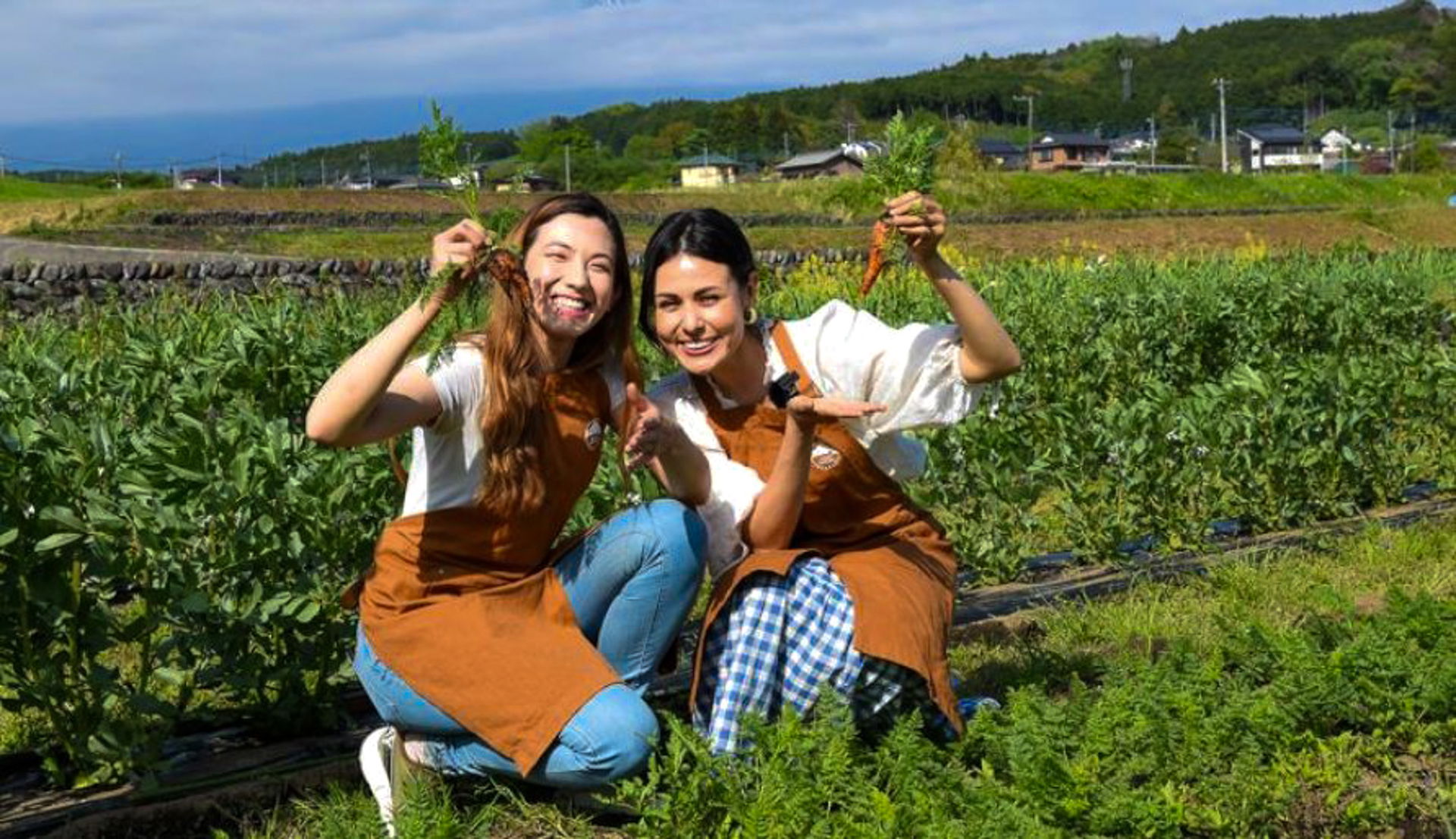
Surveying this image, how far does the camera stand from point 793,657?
3578 mm

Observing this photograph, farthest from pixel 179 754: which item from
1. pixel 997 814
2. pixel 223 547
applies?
pixel 997 814

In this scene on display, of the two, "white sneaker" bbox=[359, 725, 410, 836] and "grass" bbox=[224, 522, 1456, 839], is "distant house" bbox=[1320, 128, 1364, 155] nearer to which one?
"grass" bbox=[224, 522, 1456, 839]

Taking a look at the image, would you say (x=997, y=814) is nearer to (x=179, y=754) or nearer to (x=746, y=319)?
(x=746, y=319)

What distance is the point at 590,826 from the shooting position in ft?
11.4

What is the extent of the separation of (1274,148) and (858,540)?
116192 mm

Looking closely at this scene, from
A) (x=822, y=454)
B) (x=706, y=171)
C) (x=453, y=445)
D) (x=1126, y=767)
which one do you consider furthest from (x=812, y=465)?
(x=706, y=171)

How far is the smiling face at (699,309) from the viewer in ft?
11.8

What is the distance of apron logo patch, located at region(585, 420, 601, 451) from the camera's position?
3629mm

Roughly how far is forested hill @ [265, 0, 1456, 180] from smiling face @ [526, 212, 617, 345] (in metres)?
89.6

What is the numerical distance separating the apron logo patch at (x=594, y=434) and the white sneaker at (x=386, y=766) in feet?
2.35

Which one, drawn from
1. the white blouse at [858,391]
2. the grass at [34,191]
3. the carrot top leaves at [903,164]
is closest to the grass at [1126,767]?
the white blouse at [858,391]

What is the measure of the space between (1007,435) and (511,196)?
11.4ft

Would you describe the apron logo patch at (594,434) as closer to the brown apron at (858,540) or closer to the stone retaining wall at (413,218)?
the brown apron at (858,540)

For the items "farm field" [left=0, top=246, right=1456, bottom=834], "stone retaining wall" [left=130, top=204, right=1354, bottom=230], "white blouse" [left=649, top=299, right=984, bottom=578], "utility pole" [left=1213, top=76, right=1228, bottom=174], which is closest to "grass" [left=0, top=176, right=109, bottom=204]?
"stone retaining wall" [left=130, top=204, right=1354, bottom=230]
